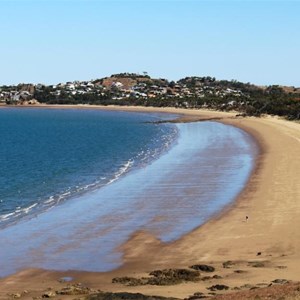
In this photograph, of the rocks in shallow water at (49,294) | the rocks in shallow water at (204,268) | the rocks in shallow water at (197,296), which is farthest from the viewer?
the rocks in shallow water at (204,268)

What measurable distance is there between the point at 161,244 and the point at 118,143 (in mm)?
50246

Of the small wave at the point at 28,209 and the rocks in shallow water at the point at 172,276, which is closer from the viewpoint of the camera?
the rocks in shallow water at the point at 172,276

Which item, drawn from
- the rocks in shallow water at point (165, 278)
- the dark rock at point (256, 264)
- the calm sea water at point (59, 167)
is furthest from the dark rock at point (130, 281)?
the calm sea water at point (59, 167)

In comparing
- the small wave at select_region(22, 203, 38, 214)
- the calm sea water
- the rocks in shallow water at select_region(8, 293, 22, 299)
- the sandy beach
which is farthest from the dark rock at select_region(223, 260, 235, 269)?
the small wave at select_region(22, 203, 38, 214)

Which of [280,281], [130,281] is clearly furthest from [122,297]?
[280,281]

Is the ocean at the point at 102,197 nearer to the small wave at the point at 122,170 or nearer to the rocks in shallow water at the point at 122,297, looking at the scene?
the small wave at the point at 122,170

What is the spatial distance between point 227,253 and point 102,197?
44.7 feet

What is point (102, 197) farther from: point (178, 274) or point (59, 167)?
point (178, 274)

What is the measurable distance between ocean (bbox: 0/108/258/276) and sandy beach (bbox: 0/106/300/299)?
0.80m

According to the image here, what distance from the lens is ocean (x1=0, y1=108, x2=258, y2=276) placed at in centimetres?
2253

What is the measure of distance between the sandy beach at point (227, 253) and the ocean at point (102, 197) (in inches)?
31.3

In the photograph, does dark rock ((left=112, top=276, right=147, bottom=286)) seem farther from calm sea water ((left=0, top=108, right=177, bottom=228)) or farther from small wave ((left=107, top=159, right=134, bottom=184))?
small wave ((left=107, top=159, right=134, bottom=184))

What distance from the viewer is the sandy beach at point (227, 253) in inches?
671

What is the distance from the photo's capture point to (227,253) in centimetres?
2105
